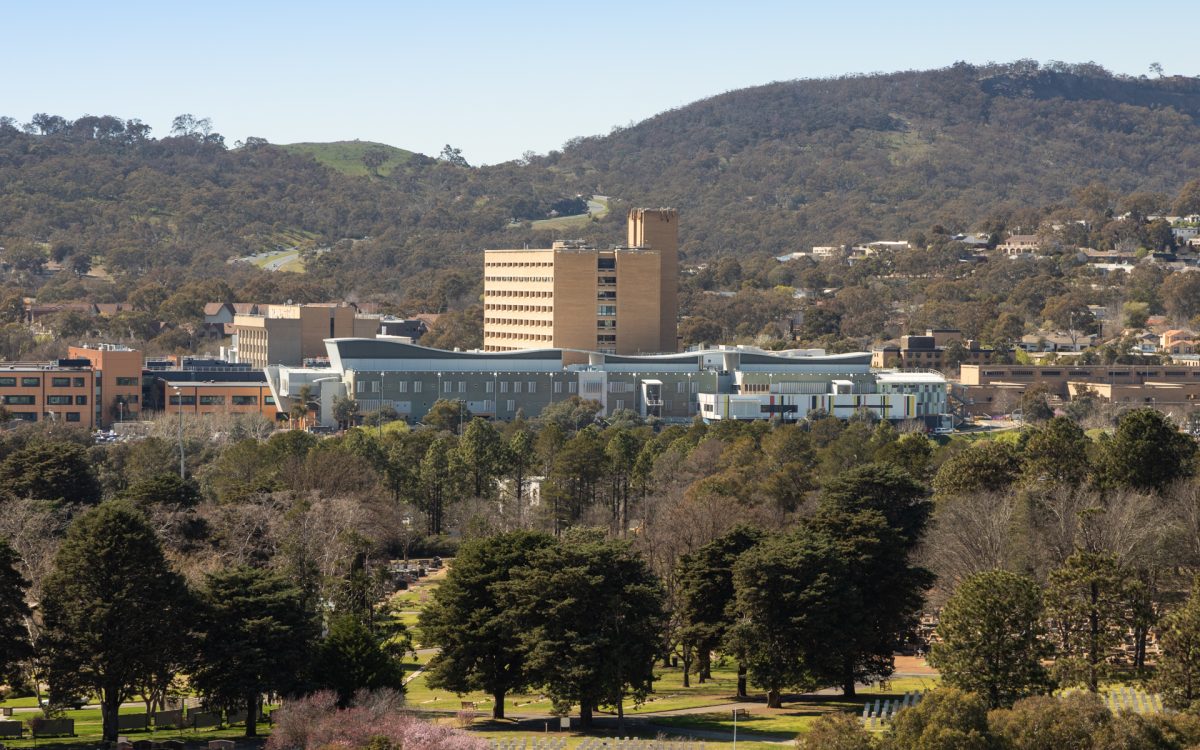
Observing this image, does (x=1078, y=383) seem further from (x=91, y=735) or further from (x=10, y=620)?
(x=10, y=620)

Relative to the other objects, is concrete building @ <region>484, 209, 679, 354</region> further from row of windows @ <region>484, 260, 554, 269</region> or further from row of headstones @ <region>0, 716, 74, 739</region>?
row of headstones @ <region>0, 716, 74, 739</region>

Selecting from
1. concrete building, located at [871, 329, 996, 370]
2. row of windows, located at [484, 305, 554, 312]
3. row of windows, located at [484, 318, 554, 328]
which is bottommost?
concrete building, located at [871, 329, 996, 370]

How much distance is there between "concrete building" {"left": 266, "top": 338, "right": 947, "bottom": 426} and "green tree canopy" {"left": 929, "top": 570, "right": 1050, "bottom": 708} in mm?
71888

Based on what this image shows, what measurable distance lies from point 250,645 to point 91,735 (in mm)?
4330

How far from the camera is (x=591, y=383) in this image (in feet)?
399

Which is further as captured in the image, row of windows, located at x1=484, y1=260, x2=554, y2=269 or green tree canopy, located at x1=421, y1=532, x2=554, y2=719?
row of windows, located at x1=484, y1=260, x2=554, y2=269

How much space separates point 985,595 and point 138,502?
29442 millimetres

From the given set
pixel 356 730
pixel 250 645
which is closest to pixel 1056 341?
pixel 250 645

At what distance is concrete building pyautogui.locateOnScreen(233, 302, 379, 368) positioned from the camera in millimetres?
139750

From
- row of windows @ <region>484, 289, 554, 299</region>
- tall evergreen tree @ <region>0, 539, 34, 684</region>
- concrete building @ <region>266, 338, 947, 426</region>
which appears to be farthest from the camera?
row of windows @ <region>484, 289, 554, 299</region>

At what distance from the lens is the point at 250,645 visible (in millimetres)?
45969

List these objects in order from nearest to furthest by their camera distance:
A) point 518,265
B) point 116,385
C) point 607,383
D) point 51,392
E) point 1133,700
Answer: point 1133,700 < point 51,392 < point 116,385 < point 607,383 < point 518,265

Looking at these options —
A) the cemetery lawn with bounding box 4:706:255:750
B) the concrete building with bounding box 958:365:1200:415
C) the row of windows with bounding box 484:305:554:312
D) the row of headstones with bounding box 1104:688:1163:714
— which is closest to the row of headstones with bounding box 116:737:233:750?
the cemetery lawn with bounding box 4:706:255:750

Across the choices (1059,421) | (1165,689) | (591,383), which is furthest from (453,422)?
(1165,689)
